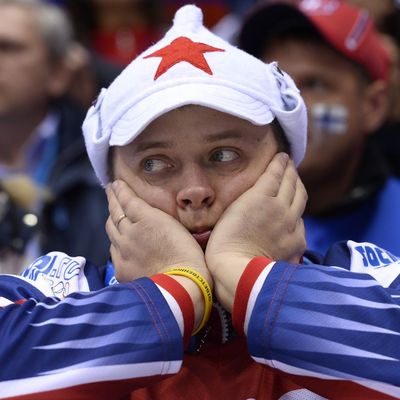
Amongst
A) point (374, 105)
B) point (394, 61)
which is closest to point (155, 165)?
point (374, 105)

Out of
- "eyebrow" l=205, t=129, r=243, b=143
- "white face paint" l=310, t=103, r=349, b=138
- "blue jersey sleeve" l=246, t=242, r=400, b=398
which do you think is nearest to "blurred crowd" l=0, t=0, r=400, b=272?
"white face paint" l=310, t=103, r=349, b=138

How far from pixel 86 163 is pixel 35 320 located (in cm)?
217

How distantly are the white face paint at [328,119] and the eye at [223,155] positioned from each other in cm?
144

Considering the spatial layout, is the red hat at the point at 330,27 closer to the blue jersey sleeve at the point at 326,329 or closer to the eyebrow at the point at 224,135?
the eyebrow at the point at 224,135

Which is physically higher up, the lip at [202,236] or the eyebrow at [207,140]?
the eyebrow at [207,140]

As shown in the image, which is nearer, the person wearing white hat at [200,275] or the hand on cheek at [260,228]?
the person wearing white hat at [200,275]

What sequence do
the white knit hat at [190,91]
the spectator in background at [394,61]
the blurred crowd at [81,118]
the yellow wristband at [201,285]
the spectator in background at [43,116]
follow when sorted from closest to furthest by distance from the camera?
the yellow wristband at [201,285]
the white knit hat at [190,91]
the blurred crowd at [81,118]
the spectator in background at [43,116]
the spectator in background at [394,61]

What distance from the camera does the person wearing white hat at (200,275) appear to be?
1680mm

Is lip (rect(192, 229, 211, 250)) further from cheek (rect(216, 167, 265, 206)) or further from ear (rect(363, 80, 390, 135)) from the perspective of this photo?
ear (rect(363, 80, 390, 135))

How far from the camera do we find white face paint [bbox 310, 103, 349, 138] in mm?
3363

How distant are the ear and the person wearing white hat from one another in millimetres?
1442

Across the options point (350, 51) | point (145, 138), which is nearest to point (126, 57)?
point (350, 51)

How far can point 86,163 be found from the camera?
388 cm

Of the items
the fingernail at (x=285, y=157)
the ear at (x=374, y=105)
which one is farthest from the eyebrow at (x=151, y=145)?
the ear at (x=374, y=105)
